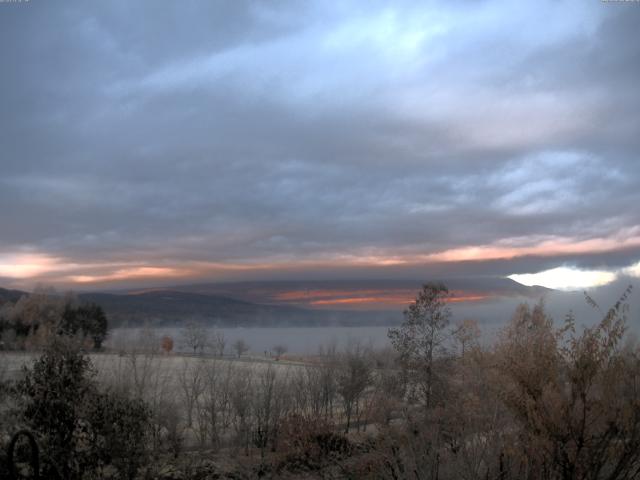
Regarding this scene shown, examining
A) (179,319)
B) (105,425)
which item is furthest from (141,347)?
(179,319)

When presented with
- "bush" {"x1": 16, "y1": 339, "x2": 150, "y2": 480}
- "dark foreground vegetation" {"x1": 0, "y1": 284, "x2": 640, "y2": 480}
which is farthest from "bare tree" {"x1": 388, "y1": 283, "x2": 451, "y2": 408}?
"bush" {"x1": 16, "y1": 339, "x2": 150, "y2": 480}

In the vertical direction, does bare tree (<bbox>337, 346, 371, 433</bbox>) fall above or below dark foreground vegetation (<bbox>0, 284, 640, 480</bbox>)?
below

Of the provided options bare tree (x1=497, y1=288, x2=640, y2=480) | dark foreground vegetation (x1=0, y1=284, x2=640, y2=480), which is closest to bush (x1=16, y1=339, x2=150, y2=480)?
dark foreground vegetation (x1=0, y1=284, x2=640, y2=480)

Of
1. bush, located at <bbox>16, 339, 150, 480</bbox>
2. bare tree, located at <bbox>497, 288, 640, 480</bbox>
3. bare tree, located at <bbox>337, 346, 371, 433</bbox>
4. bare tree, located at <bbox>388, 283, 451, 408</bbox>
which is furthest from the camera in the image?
bare tree, located at <bbox>337, 346, 371, 433</bbox>

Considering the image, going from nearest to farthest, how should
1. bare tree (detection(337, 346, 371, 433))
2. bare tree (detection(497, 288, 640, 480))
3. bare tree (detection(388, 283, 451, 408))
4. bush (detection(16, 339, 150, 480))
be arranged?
bare tree (detection(497, 288, 640, 480)) → bush (detection(16, 339, 150, 480)) → bare tree (detection(388, 283, 451, 408)) → bare tree (detection(337, 346, 371, 433))

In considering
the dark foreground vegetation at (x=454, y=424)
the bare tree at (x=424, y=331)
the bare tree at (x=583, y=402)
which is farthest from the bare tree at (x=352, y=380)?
the bare tree at (x=583, y=402)

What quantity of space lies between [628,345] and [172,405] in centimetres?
1724

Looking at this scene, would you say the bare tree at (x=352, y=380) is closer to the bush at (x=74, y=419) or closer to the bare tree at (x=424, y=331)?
the bare tree at (x=424, y=331)

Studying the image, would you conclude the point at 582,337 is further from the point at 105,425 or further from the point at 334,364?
the point at 334,364

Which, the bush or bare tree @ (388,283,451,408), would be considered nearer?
the bush

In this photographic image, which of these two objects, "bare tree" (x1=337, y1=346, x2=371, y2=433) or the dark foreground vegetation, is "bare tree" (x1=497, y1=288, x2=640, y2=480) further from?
"bare tree" (x1=337, y1=346, x2=371, y2=433)

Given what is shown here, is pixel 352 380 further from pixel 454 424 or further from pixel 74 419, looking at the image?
pixel 74 419

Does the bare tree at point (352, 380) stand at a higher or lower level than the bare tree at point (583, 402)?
lower

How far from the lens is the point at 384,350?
35812 mm
